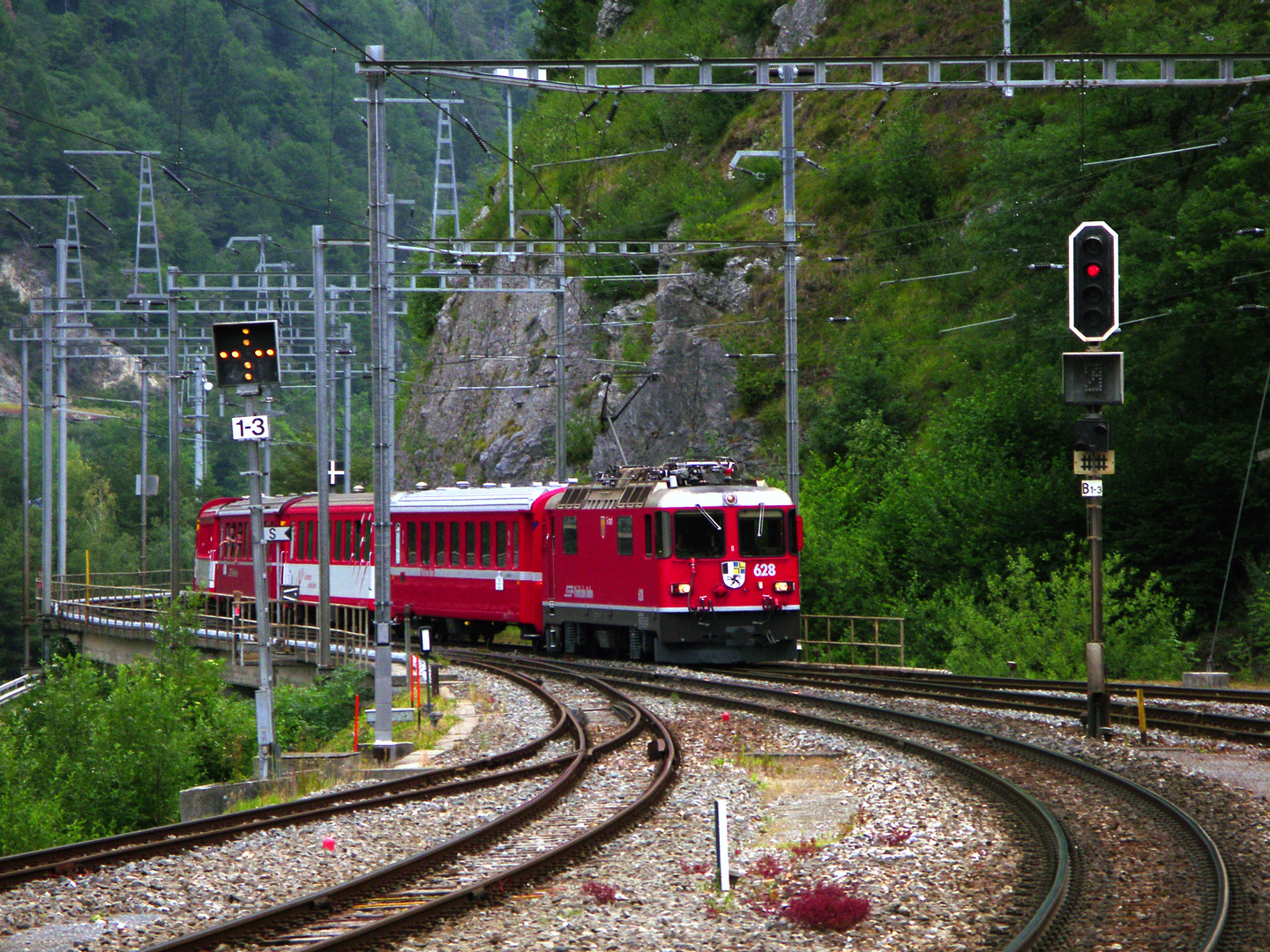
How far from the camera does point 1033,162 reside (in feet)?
113

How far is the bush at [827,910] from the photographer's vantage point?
27.9 feet

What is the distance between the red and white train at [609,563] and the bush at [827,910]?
15652mm

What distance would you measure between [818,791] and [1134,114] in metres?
23.2

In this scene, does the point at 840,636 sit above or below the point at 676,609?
below

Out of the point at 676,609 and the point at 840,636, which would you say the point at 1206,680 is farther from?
the point at 840,636

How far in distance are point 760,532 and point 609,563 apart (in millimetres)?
2873

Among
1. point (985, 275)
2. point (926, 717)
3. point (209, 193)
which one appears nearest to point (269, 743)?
point (926, 717)

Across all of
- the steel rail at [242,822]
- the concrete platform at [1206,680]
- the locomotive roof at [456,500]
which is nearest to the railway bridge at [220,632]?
the locomotive roof at [456,500]

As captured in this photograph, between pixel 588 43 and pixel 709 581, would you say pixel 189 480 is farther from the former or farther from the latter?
pixel 709 581

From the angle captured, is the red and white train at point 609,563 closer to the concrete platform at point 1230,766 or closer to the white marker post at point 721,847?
the concrete platform at point 1230,766

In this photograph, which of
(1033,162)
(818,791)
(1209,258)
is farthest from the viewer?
(1033,162)

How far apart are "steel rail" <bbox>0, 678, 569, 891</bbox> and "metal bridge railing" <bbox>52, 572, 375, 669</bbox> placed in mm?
11181

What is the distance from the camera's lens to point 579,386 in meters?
55.7

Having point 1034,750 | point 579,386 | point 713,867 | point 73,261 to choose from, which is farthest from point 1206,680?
point 73,261
